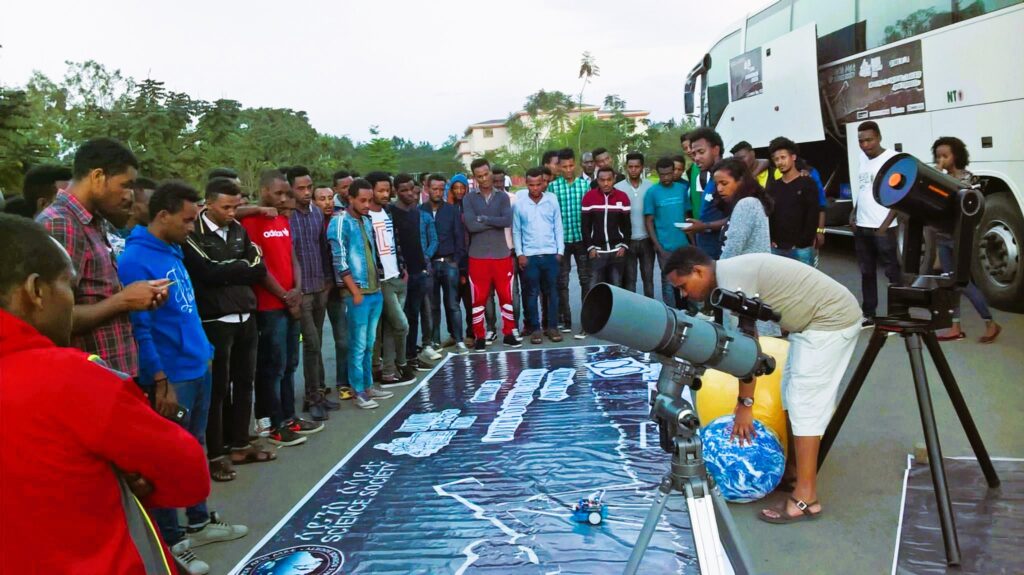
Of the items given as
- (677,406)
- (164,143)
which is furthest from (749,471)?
(164,143)

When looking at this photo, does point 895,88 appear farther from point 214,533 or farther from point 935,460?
point 214,533

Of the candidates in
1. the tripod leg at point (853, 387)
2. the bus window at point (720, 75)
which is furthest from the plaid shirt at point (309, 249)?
the bus window at point (720, 75)

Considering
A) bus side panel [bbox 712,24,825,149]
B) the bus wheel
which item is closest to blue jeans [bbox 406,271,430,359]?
the bus wheel

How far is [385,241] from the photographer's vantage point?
643 centimetres

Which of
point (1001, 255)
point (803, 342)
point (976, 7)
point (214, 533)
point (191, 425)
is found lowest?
point (214, 533)

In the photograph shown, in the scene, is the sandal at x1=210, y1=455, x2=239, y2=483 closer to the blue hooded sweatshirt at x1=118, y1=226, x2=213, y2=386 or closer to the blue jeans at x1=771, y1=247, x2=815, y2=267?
the blue hooded sweatshirt at x1=118, y1=226, x2=213, y2=386

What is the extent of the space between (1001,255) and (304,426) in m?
6.99

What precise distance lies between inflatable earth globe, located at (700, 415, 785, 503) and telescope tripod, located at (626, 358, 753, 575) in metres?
1.19

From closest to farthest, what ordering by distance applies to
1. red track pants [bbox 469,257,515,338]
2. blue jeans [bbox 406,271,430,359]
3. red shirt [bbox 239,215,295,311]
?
red shirt [bbox 239,215,295,311], blue jeans [bbox 406,271,430,359], red track pants [bbox 469,257,515,338]

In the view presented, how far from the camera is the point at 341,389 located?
6.44m

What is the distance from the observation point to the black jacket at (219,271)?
4383 mm

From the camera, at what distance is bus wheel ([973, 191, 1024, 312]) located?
7.28 meters

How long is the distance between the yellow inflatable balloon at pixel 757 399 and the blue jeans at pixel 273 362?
290 centimetres

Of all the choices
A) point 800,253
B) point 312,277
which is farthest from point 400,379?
point 800,253
